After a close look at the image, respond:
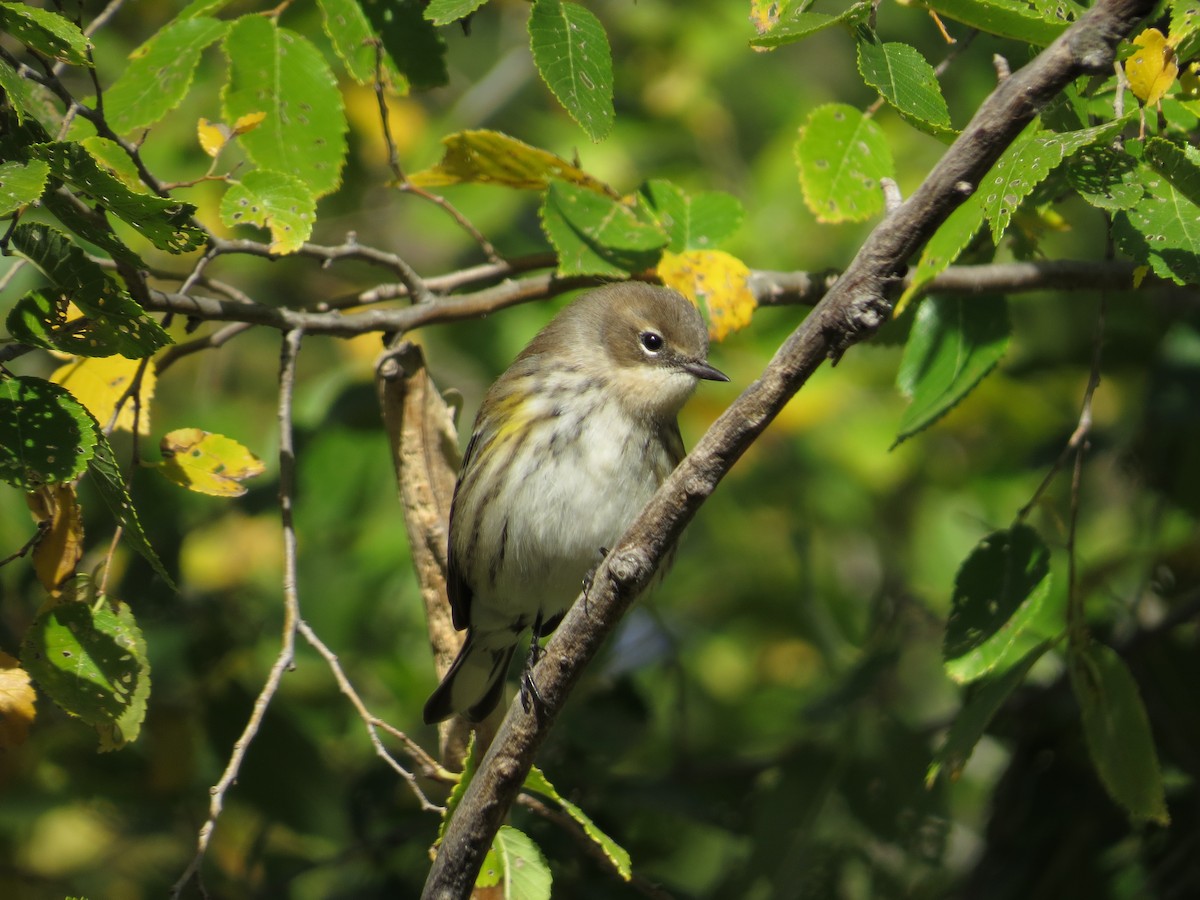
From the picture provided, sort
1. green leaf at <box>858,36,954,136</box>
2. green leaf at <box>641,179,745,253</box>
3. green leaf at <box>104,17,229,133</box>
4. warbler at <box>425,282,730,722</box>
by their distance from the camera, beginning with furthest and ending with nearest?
warbler at <box>425,282,730,722</box> → green leaf at <box>641,179,745,253</box> → green leaf at <box>104,17,229,133</box> → green leaf at <box>858,36,954,136</box>

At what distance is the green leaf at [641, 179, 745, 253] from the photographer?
3525mm

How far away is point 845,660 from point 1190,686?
1.32 metres

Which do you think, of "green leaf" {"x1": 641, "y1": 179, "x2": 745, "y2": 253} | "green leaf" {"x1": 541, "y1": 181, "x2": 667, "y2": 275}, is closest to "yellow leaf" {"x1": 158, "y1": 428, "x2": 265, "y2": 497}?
"green leaf" {"x1": 541, "y1": 181, "x2": 667, "y2": 275}

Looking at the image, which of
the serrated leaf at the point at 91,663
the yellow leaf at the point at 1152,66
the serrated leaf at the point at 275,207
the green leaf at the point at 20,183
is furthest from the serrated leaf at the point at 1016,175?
the serrated leaf at the point at 91,663

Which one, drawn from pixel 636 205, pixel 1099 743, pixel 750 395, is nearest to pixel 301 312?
pixel 636 205

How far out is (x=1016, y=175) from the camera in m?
2.26

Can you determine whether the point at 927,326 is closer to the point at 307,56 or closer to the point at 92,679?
the point at 307,56

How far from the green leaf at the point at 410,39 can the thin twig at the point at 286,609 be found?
75cm

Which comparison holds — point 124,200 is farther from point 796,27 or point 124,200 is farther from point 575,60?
point 796,27

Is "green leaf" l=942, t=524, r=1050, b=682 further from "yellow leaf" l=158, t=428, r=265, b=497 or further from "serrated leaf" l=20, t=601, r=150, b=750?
"serrated leaf" l=20, t=601, r=150, b=750

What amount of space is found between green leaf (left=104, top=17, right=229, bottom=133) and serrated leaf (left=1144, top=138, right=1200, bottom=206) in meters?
2.12

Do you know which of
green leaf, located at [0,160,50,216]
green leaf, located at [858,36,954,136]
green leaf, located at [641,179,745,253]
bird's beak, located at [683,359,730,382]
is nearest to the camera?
green leaf, located at [0,160,50,216]

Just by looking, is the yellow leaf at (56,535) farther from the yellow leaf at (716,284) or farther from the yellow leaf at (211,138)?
the yellow leaf at (716,284)

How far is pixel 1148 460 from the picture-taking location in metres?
4.71
